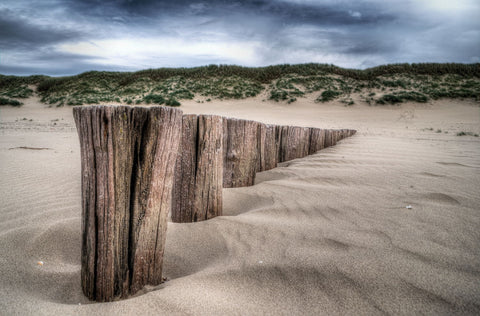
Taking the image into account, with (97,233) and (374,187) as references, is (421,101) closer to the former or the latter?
(374,187)

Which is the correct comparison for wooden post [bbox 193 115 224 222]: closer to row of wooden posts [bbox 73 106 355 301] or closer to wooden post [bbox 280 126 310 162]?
row of wooden posts [bbox 73 106 355 301]

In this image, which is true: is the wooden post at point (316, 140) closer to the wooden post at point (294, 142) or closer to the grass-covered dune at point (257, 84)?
the wooden post at point (294, 142)

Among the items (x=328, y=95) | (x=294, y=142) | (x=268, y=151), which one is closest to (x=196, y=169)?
(x=268, y=151)

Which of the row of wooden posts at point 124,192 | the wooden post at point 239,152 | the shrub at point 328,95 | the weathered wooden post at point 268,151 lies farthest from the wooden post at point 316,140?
the shrub at point 328,95

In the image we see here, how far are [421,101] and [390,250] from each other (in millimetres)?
21325

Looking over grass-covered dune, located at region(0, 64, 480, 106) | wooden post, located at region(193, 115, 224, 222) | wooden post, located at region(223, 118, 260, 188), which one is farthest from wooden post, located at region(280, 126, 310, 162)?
grass-covered dune, located at region(0, 64, 480, 106)

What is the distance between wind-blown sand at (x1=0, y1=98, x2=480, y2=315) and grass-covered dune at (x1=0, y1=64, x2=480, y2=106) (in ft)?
54.1

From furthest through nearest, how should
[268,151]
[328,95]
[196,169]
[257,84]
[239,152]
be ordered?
[257,84]
[328,95]
[268,151]
[239,152]
[196,169]

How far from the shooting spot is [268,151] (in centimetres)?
407

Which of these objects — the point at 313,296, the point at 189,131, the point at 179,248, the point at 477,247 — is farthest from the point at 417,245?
the point at 189,131

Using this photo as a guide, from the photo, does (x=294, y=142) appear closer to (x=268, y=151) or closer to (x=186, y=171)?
(x=268, y=151)

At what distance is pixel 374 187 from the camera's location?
9.18 ft

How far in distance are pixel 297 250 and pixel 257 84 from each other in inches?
942

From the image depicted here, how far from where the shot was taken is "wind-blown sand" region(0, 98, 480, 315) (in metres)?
1.25
